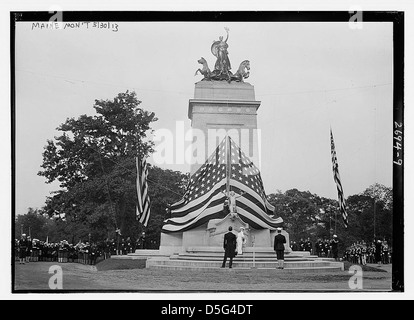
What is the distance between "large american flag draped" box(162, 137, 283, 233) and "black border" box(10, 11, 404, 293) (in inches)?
164

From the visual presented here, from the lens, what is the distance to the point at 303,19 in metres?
15.6

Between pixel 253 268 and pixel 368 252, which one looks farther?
pixel 368 252

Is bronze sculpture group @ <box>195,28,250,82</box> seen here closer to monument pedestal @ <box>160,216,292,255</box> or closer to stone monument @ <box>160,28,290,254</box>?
stone monument @ <box>160,28,290,254</box>

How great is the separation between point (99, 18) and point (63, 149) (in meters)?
5.45

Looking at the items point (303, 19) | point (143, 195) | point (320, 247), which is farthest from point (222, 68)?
point (320, 247)

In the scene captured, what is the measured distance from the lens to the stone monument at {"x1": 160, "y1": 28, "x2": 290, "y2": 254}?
61.5 feet

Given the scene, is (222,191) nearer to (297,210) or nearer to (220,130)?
(220,130)

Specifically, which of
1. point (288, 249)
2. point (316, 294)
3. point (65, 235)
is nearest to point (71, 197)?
point (65, 235)

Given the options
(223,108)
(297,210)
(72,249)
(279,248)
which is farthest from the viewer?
(223,108)

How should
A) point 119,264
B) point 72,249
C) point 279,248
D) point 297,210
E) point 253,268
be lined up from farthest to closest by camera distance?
point 297,210
point 72,249
point 119,264
point 279,248
point 253,268

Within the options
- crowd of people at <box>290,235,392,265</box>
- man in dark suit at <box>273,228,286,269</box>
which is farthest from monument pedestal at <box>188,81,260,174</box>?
crowd of people at <box>290,235,392,265</box>

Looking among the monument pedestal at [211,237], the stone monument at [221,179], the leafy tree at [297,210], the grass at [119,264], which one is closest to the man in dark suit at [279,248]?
the monument pedestal at [211,237]

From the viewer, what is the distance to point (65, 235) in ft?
66.5

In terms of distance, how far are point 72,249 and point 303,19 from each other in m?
8.01
